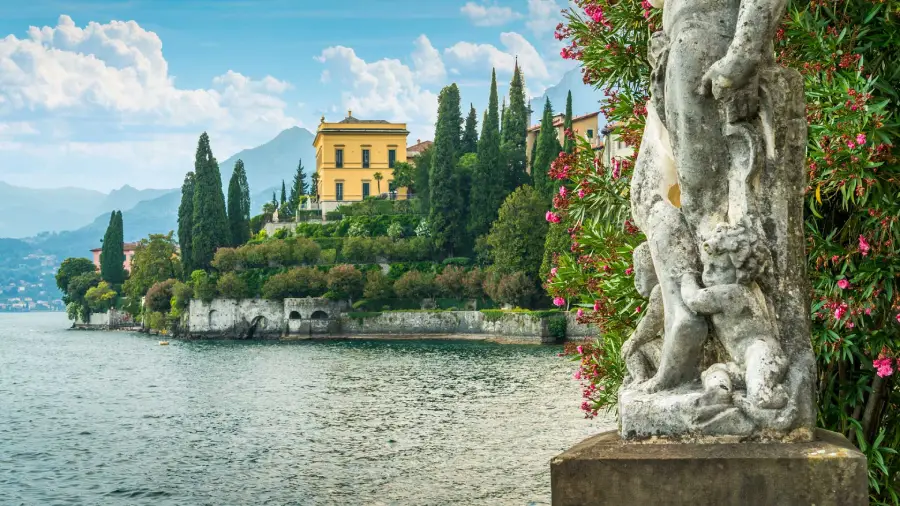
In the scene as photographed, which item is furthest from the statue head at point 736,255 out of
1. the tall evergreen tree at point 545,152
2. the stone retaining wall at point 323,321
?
the tall evergreen tree at point 545,152

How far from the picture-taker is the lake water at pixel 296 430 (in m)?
20.0

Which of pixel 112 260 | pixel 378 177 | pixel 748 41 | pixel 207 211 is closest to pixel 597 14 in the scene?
pixel 748 41

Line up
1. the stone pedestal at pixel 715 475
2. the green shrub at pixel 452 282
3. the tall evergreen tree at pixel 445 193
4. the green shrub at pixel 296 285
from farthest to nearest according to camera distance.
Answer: the green shrub at pixel 296 285, the tall evergreen tree at pixel 445 193, the green shrub at pixel 452 282, the stone pedestal at pixel 715 475

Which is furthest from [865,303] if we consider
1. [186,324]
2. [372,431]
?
[186,324]

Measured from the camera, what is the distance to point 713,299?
4973mm

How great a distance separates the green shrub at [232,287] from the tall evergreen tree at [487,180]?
19093mm

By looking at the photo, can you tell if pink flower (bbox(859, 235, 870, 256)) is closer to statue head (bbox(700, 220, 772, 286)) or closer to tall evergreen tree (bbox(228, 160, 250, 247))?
statue head (bbox(700, 220, 772, 286))

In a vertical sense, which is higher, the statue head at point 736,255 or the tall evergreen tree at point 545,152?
the tall evergreen tree at point 545,152

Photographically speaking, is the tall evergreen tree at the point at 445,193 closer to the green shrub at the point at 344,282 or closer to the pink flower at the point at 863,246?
the green shrub at the point at 344,282

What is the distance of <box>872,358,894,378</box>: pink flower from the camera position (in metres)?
7.03

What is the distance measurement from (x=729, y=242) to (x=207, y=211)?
264ft

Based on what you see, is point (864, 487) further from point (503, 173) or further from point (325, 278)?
point (325, 278)

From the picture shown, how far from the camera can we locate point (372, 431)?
27.2m

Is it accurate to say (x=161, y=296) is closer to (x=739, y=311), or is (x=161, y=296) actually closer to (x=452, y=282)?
(x=452, y=282)
